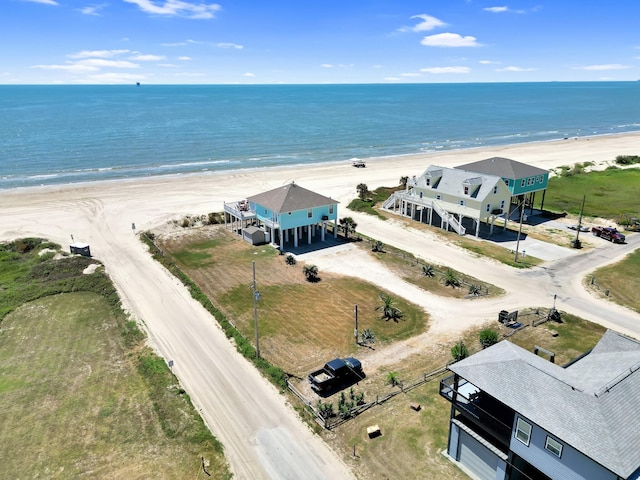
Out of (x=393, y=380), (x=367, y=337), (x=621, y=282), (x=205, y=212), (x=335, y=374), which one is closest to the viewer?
(x=335, y=374)

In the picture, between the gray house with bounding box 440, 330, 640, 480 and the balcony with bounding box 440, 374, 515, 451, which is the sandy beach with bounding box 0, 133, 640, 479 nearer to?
the balcony with bounding box 440, 374, 515, 451

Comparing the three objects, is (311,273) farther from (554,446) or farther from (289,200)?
(554,446)

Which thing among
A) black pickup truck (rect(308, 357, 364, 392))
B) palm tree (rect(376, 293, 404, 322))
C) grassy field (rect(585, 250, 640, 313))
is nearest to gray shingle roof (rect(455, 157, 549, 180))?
grassy field (rect(585, 250, 640, 313))

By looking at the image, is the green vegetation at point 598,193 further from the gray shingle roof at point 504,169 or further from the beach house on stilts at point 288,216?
the beach house on stilts at point 288,216

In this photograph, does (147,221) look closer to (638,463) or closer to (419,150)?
(638,463)

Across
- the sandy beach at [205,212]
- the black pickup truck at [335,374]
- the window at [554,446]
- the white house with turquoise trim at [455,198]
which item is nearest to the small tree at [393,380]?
the black pickup truck at [335,374]

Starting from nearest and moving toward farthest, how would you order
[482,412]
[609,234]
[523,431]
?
[523,431], [482,412], [609,234]

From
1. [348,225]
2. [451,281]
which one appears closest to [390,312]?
[451,281]
